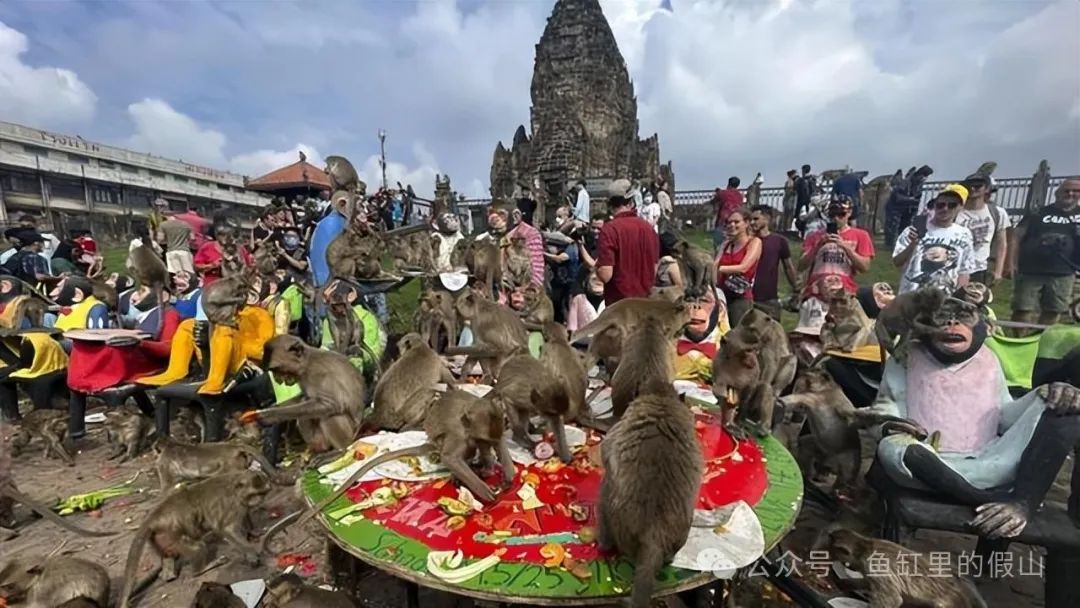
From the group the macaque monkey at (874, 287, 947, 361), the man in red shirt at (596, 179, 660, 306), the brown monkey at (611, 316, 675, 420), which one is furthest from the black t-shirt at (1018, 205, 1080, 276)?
the brown monkey at (611, 316, 675, 420)

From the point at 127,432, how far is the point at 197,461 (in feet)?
9.35

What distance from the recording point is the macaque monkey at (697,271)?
6105 millimetres

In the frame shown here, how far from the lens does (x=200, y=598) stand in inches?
125

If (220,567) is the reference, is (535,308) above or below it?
above

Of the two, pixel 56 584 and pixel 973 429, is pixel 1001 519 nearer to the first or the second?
pixel 973 429

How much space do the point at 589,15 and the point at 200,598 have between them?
38.4 metres

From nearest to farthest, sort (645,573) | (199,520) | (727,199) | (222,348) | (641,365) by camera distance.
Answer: (645,573) → (641,365) → (199,520) → (222,348) → (727,199)

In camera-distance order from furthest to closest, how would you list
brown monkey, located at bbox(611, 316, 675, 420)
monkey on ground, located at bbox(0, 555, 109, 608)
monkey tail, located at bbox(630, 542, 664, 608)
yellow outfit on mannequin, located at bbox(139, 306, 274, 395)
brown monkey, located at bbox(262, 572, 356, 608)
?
yellow outfit on mannequin, located at bbox(139, 306, 274, 395) → monkey on ground, located at bbox(0, 555, 109, 608) → brown monkey, located at bbox(611, 316, 675, 420) → brown monkey, located at bbox(262, 572, 356, 608) → monkey tail, located at bbox(630, 542, 664, 608)

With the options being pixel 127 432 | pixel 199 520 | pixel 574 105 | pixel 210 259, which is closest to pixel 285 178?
pixel 574 105

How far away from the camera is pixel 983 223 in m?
7.53

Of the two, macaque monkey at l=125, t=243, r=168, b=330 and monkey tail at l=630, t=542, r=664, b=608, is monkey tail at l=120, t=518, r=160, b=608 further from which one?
macaque monkey at l=125, t=243, r=168, b=330

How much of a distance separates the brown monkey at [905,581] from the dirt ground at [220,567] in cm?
84

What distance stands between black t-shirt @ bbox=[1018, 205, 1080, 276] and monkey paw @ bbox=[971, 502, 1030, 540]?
19.5ft

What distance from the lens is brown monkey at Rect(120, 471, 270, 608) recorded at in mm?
3836
